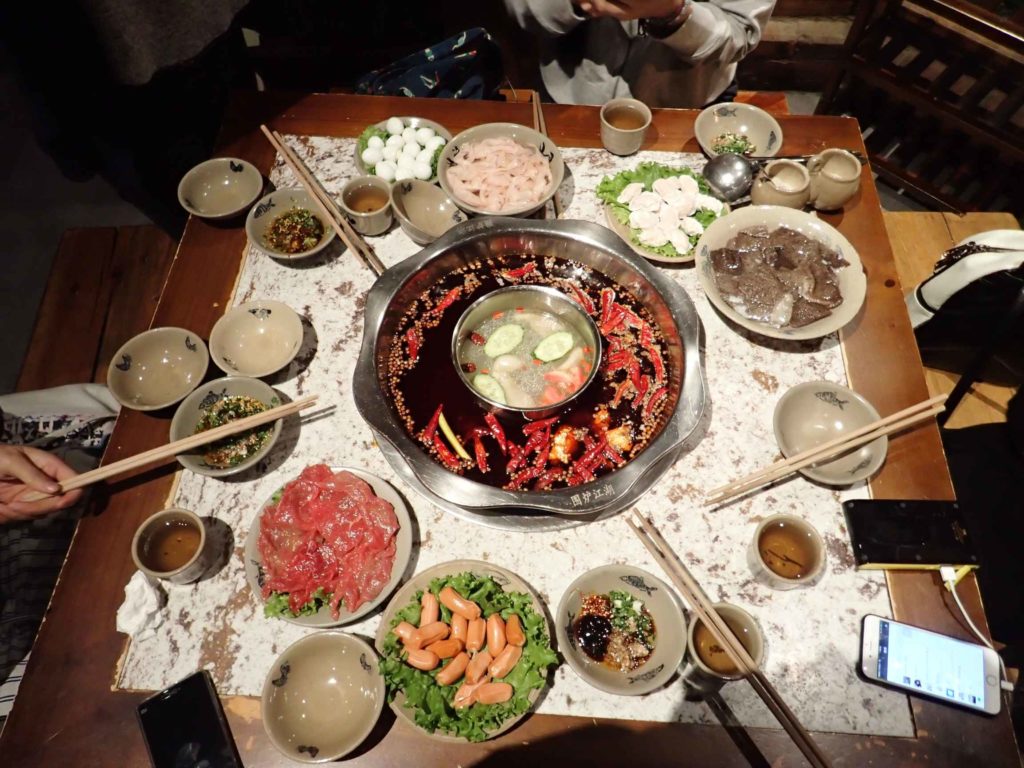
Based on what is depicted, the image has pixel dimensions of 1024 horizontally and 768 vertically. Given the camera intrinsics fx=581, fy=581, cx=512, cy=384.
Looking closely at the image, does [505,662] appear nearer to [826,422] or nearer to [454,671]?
[454,671]

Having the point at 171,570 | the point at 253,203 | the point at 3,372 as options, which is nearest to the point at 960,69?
the point at 253,203

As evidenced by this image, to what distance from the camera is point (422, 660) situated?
2080 millimetres

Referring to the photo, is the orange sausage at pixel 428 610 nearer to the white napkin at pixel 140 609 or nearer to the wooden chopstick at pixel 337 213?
the white napkin at pixel 140 609

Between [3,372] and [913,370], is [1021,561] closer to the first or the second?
[913,370]

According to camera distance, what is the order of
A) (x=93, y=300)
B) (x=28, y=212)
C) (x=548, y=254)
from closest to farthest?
1. (x=548, y=254)
2. (x=93, y=300)
3. (x=28, y=212)

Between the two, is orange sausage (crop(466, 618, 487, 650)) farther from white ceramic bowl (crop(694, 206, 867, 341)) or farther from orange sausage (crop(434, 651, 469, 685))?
white ceramic bowl (crop(694, 206, 867, 341))

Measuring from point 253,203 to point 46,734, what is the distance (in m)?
2.64

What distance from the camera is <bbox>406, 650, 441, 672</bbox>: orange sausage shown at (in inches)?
81.8

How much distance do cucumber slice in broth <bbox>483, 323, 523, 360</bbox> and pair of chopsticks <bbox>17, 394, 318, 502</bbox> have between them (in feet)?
2.85

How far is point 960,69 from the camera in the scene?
3.96 meters

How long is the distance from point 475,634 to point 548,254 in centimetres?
191

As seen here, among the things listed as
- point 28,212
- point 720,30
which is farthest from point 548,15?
point 28,212

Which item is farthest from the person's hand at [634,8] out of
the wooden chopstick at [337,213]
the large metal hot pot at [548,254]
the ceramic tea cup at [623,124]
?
the wooden chopstick at [337,213]

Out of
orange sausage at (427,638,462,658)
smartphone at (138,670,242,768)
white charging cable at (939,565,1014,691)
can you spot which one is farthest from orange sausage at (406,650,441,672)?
Answer: white charging cable at (939,565,1014,691)
